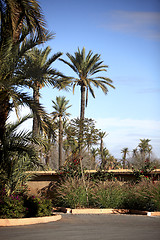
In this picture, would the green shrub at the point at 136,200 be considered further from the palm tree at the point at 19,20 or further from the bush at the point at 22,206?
the palm tree at the point at 19,20

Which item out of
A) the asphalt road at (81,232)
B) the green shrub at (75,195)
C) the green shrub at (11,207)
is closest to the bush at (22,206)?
the green shrub at (11,207)

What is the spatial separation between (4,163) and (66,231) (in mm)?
4392

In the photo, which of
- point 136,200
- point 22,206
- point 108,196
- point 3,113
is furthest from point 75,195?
point 3,113

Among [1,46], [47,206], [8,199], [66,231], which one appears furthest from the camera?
[1,46]

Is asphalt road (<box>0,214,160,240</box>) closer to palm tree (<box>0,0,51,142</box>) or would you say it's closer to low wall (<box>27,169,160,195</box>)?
Answer: palm tree (<box>0,0,51,142</box>)

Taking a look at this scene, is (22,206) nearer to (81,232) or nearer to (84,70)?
(81,232)

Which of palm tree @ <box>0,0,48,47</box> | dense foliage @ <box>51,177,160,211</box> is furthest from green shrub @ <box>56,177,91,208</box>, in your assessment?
palm tree @ <box>0,0,48,47</box>

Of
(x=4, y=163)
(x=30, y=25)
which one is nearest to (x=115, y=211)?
(x=4, y=163)

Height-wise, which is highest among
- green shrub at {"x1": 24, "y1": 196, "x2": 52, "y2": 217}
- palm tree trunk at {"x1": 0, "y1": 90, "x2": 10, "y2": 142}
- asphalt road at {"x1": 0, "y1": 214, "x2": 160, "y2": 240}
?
palm tree trunk at {"x1": 0, "y1": 90, "x2": 10, "y2": 142}

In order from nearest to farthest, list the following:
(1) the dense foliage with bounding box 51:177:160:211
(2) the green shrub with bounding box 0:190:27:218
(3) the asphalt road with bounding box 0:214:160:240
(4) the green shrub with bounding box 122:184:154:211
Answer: (3) the asphalt road with bounding box 0:214:160:240, (2) the green shrub with bounding box 0:190:27:218, (4) the green shrub with bounding box 122:184:154:211, (1) the dense foliage with bounding box 51:177:160:211

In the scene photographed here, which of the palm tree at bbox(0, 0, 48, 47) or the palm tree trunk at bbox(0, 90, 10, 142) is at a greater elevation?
the palm tree at bbox(0, 0, 48, 47)

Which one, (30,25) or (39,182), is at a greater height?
(30,25)

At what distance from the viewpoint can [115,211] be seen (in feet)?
51.1

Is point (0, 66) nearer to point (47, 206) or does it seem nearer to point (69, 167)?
point (47, 206)
